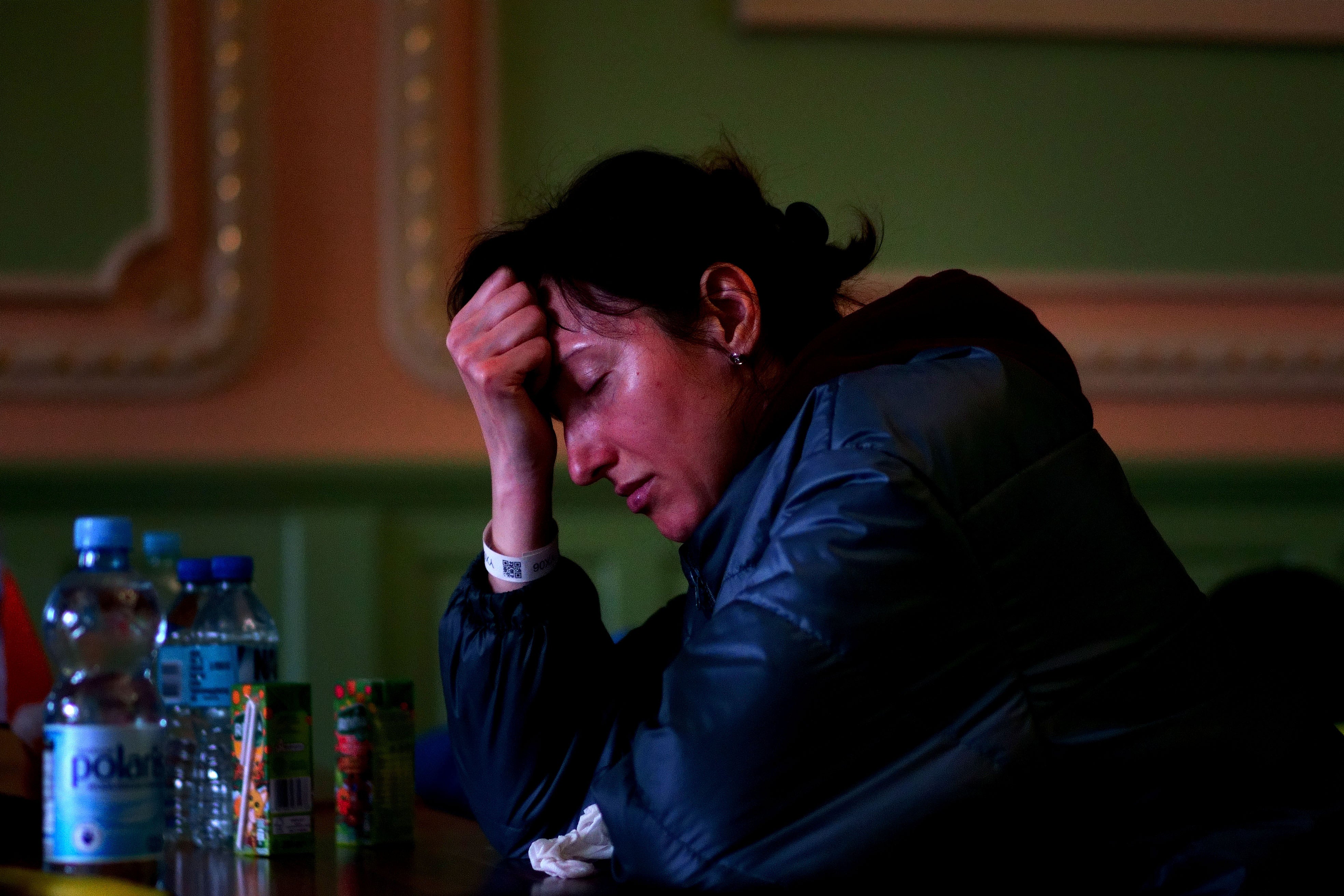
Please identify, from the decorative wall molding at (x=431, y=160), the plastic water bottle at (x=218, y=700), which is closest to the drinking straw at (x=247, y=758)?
the plastic water bottle at (x=218, y=700)

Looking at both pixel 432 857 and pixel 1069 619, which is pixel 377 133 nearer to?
pixel 432 857

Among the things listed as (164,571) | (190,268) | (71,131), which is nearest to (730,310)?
(164,571)

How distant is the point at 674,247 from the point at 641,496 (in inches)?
9.5

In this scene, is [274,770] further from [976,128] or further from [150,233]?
[976,128]

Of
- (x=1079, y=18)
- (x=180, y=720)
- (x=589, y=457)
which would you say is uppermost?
(x=1079, y=18)

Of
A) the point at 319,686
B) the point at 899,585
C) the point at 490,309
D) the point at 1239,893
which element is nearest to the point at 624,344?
the point at 490,309

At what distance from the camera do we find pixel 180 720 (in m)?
1.48

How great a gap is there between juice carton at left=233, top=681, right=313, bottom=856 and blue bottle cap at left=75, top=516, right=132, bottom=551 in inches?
6.3

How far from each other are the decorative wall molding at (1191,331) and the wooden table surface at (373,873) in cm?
164

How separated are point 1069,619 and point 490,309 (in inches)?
25.9

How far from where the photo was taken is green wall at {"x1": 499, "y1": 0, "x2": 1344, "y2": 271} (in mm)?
2533

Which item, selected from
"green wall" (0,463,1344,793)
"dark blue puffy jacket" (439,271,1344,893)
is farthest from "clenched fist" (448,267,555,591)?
"green wall" (0,463,1344,793)

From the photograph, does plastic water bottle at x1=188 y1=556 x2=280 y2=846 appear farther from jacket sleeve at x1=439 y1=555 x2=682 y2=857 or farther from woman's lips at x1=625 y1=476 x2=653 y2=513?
woman's lips at x1=625 y1=476 x2=653 y2=513

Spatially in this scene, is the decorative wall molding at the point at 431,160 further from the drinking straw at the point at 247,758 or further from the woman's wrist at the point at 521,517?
the drinking straw at the point at 247,758
